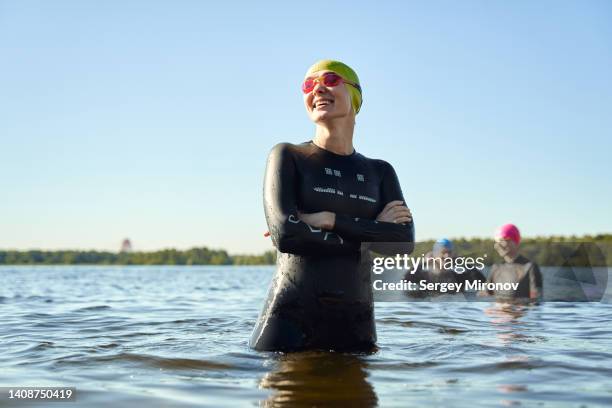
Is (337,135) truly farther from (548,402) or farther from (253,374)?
(548,402)

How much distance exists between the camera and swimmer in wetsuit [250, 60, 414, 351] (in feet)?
17.1

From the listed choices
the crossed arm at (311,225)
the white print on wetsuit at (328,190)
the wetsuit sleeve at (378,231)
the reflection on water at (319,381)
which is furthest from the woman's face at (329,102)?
→ the reflection on water at (319,381)

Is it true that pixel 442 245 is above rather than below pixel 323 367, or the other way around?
above

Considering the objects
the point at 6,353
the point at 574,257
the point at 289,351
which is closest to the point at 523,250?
the point at 574,257

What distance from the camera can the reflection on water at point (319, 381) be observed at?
155 inches

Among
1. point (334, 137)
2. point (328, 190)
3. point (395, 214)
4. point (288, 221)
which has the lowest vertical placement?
point (288, 221)

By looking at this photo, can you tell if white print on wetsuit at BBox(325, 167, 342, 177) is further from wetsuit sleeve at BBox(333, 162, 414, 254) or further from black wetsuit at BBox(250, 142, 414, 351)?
wetsuit sleeve at BBox(333, 162, 414, 254)

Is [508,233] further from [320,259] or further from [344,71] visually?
[320,259]

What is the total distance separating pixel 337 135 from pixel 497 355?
2.34 metres

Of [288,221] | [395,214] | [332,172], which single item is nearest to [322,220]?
[288,221]

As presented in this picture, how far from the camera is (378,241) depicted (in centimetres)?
535

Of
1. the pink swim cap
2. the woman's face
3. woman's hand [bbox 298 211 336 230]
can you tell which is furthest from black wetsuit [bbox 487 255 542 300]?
woman's hand [bbox 298 211 336 230]

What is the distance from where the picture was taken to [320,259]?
5398mm

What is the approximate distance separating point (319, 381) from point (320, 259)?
1226 millimetres
